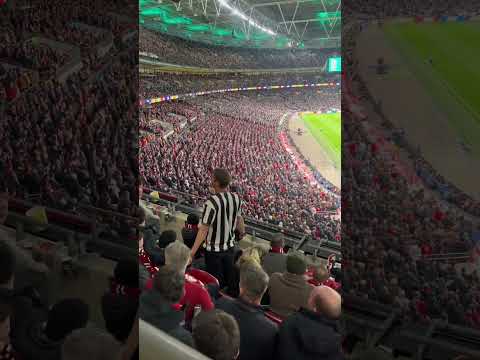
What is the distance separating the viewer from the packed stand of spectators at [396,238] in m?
0.84

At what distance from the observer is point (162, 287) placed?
91cm

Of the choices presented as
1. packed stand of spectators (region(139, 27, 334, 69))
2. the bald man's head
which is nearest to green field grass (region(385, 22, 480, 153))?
the bald man's head

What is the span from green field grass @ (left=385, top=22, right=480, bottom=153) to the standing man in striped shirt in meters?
0.93

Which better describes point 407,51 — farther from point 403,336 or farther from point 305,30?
point 305,30

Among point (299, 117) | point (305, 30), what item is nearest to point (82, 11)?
point (305, 30)

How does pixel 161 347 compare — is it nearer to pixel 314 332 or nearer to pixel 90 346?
pixel 90 346

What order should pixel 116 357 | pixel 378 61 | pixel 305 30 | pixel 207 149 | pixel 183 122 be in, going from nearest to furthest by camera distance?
pixel 116 357
pixel 378 61
pixel 305 30
pixel 207 149
pixel 183 122

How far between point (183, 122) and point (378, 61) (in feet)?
11.2

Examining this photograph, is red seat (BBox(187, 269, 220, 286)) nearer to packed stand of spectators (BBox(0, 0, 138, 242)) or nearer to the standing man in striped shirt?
the standing man in striped shirt

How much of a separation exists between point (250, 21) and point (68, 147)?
2.27 metres

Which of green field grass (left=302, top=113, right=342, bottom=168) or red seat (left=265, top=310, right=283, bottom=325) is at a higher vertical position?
green field grass (left=302, top=113, right=342, bottom=168)

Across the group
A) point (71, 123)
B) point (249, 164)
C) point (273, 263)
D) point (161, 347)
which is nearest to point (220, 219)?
point (273, 263)

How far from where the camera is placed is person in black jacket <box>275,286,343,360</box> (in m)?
0.86

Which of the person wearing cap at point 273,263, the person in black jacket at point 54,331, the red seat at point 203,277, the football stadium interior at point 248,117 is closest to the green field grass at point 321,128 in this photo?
the football stadium interior at point 248,117
